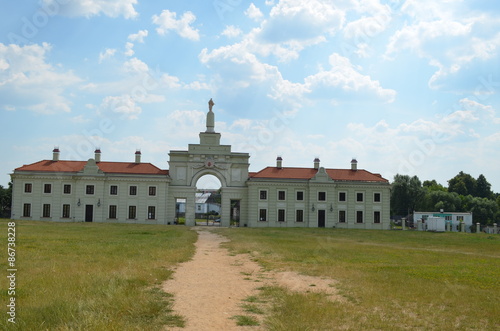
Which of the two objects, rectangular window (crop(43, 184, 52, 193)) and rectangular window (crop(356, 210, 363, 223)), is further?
rectangular window (crop(356, 210, 363, 223))

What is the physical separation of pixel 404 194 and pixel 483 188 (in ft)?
92.4

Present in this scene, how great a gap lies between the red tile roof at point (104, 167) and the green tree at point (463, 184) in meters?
68.1

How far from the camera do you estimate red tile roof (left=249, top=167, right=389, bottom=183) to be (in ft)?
186

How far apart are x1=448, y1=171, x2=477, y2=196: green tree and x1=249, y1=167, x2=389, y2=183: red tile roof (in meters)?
47.8

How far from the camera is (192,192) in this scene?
55.0m

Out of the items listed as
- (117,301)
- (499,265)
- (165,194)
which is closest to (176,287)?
(117,301)

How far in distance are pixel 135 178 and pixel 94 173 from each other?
460cm

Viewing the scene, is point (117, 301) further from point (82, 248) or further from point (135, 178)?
point (135, 178)

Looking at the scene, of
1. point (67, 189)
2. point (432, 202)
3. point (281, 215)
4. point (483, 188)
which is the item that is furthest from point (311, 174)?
point (483, 188)

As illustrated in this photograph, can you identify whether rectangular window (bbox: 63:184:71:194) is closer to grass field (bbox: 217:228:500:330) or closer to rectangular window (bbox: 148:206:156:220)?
rectangular window (bbox: 148:206:156:220)

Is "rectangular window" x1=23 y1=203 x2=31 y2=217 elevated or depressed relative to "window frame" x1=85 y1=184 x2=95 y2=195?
depressed

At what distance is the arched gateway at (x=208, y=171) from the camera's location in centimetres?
5500

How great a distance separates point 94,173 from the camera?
5416cm

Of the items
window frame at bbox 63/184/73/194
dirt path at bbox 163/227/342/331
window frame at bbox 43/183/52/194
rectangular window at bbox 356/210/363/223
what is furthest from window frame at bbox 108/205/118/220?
dirt path at bbox 163/227/342/331
